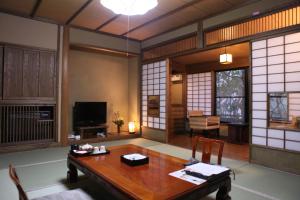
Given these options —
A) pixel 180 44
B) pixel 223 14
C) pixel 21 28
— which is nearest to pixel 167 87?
pixel 180 44

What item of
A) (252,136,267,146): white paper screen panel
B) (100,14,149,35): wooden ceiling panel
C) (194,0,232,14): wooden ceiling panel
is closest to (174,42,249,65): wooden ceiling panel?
(194,0,232,14): wooden ceiling panel

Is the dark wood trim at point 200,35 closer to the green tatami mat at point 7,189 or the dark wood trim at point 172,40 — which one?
the dark wood trim at point 172,40

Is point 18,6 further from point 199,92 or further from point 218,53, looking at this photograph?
point 199,92

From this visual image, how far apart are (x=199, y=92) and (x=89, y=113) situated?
3.98 m

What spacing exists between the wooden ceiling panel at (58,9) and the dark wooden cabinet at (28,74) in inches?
31.1

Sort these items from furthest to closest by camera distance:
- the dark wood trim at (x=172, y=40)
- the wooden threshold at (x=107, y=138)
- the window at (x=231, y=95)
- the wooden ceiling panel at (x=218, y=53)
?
the window at (x=231, y=95), the wooden ceiling panel at (x=218, y=53), the wooden threshold at (x=107, y=138), the dark wood trim at (x=172, y=40)

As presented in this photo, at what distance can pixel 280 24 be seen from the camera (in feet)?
11.1

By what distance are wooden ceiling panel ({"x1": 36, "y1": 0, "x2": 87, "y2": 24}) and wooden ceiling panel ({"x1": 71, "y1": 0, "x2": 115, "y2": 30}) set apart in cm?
19

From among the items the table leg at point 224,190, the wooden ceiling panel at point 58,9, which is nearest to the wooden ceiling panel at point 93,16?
the wooden ceiling panel at point 58,9

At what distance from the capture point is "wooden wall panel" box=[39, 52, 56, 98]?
15.3 feet

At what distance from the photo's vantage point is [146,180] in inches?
67.6

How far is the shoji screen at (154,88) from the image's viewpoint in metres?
5.66

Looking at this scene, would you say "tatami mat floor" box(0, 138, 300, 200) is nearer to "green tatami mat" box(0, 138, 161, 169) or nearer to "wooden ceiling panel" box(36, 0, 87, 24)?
"green tatami mat" box(0, 138, 161, 169)

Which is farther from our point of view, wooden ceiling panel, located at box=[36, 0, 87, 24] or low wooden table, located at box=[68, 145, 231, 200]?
wooden ceiling panel, located at box=[36, 0, 87, 24]
